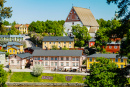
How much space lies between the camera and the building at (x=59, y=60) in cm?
4997

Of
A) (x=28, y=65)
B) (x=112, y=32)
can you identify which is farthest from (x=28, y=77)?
(x=112, y=32)

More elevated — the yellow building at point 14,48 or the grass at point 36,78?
the yellow building at point 14,48

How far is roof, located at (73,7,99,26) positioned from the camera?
7626cm

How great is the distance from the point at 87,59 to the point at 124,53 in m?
29.7

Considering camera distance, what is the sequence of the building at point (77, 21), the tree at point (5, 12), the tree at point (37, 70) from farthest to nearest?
1. the building at point (77, 21)
2. the tree at point (37, 70)
3. the tree at point (5, 12)

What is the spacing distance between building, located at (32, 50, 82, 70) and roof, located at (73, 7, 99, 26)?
1011 inches

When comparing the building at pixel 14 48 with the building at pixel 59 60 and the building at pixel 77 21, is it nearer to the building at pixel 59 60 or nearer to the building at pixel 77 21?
the building at pixel 59 60

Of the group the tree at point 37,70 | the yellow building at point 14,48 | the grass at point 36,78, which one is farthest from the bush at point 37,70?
the yellow building at point 14,48

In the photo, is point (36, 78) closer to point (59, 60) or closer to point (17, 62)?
point (17, 62)

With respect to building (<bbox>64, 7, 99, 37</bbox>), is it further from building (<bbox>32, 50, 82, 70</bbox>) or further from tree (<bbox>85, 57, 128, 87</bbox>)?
tree (<bbox>85, 57, 128, 87</bbox>)

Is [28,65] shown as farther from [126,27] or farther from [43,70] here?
[126,27]

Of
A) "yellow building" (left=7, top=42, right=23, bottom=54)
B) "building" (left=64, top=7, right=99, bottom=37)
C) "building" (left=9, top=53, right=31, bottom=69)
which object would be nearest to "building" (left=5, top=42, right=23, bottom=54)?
"yellow building" (left=7, top=42, right=23, bottom=54)

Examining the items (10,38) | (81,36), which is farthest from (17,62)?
(10,38)

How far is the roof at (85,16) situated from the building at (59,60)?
25.7 meters
